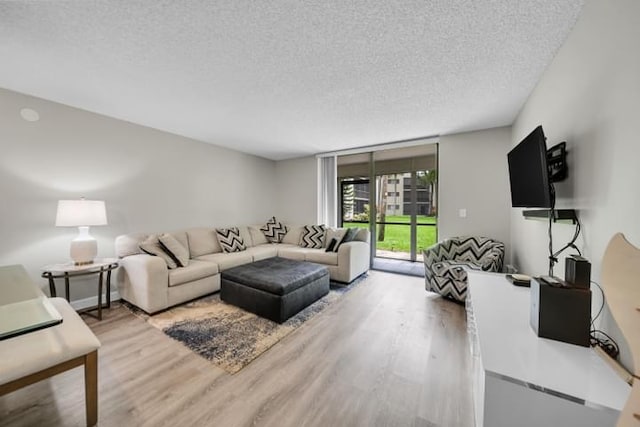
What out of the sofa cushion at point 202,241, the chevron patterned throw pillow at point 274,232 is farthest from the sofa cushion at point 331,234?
the sofa cushion at point 202,241

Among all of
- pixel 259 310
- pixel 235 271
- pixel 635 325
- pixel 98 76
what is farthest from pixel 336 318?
pixel 98 76

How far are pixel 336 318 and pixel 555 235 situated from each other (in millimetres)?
1981

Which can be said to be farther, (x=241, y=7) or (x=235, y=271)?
(x=235, y=271)

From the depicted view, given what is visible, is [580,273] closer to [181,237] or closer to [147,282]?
[147,282]

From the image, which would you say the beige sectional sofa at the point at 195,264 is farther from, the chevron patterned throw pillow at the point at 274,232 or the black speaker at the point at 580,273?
the black speaker at the point at 580,273


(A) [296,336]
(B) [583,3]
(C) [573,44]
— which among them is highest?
(B) [583,3]

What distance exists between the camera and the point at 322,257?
3.72m

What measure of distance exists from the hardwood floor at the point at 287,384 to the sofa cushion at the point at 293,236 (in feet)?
8.00

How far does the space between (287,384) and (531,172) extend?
2155 millimetres

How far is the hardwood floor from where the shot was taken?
1.33m

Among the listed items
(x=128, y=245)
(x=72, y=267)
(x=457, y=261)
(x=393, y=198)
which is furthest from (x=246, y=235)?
(x=457, y=261)

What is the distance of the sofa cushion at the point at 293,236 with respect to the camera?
4.68 metres

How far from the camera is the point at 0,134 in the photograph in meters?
2.24

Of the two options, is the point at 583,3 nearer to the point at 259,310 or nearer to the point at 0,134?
the point at 259,310
